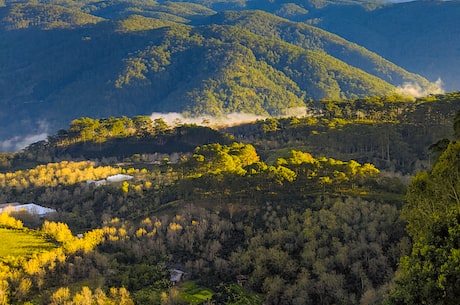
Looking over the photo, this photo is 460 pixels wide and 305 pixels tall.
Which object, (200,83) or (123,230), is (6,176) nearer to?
(123,230)

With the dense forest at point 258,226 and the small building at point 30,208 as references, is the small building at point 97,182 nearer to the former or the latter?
the dense forest at point 258,226

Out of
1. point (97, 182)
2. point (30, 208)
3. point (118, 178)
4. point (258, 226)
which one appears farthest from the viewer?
point (118, 178)

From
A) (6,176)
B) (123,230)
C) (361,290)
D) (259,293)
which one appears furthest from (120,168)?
(361,290)

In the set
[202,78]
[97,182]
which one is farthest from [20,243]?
[202,78]

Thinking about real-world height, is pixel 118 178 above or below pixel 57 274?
above

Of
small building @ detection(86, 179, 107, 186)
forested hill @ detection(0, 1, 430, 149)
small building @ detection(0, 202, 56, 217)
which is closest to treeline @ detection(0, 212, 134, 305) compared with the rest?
small building @ detection(0, 202, 56, 217)

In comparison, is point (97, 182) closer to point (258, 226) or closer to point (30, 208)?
point (30, 208)

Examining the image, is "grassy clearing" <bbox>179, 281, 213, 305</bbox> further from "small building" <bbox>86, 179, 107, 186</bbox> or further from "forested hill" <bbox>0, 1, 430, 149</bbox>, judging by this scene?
"forested hill" <bbox>0, 1, 430, 149</bbox>

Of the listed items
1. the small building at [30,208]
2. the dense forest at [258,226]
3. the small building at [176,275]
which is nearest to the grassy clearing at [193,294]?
the dense forest at [258,226]
